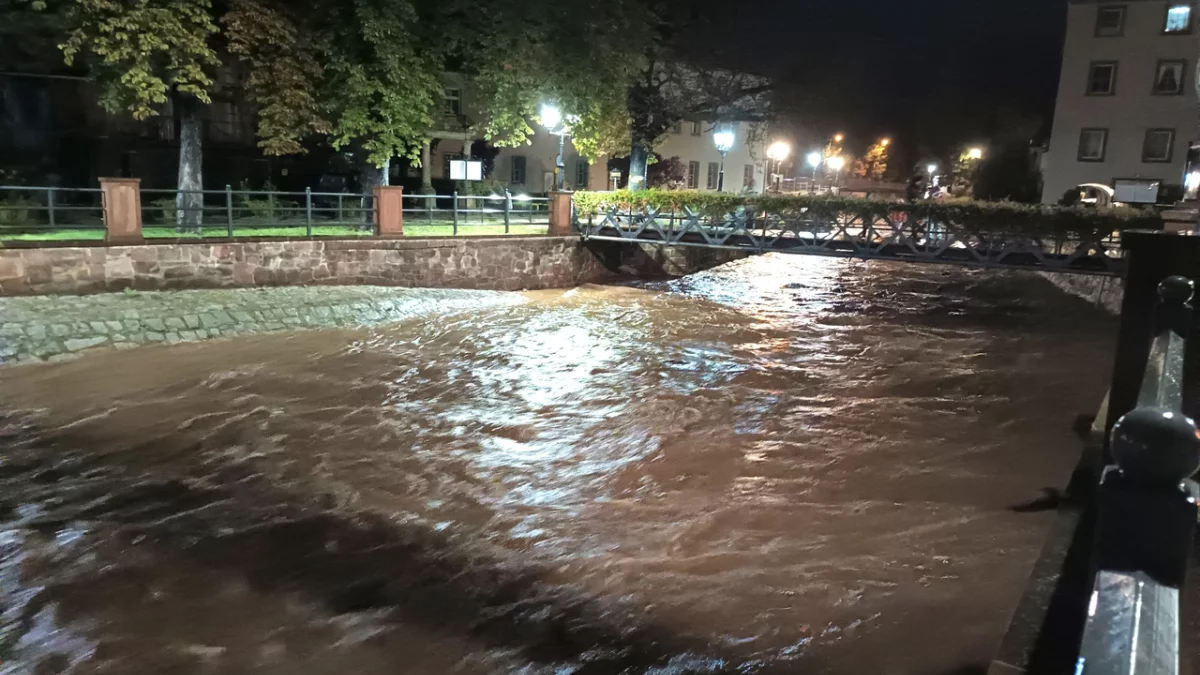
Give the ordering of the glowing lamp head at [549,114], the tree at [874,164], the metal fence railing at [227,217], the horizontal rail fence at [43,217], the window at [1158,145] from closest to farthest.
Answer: the horizontal rail fence at [43,217] < the metal fence railing at [227,217] < the glowing lamp head at [549,114] < the window at [1158,145] < the tree at [874,164]

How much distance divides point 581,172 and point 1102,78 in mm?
20304

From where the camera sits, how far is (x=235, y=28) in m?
16.5

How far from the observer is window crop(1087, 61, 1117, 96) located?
28.8 metres

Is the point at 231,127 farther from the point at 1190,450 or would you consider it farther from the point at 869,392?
the point at 1190,450

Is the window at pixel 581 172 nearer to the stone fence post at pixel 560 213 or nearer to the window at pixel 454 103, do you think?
the window at pixel 454 103

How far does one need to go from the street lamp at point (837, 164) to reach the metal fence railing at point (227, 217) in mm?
33629

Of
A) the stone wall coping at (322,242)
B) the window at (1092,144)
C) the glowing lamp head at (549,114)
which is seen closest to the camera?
the stone wall coping at (322,242)

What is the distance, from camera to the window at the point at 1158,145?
92.0 ft

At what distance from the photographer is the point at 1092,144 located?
29688 mm

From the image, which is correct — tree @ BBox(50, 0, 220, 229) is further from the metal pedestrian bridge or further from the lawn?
the metal pedestrian bridge

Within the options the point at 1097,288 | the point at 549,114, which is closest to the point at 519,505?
the point at 549,114

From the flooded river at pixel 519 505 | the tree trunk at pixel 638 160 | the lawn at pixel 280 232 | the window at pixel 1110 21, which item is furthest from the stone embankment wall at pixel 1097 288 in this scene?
the lawn at pixel 280 232

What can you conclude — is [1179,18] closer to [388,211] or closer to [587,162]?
[587,162]

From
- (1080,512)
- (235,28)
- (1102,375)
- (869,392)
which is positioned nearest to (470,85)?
(235,28)
